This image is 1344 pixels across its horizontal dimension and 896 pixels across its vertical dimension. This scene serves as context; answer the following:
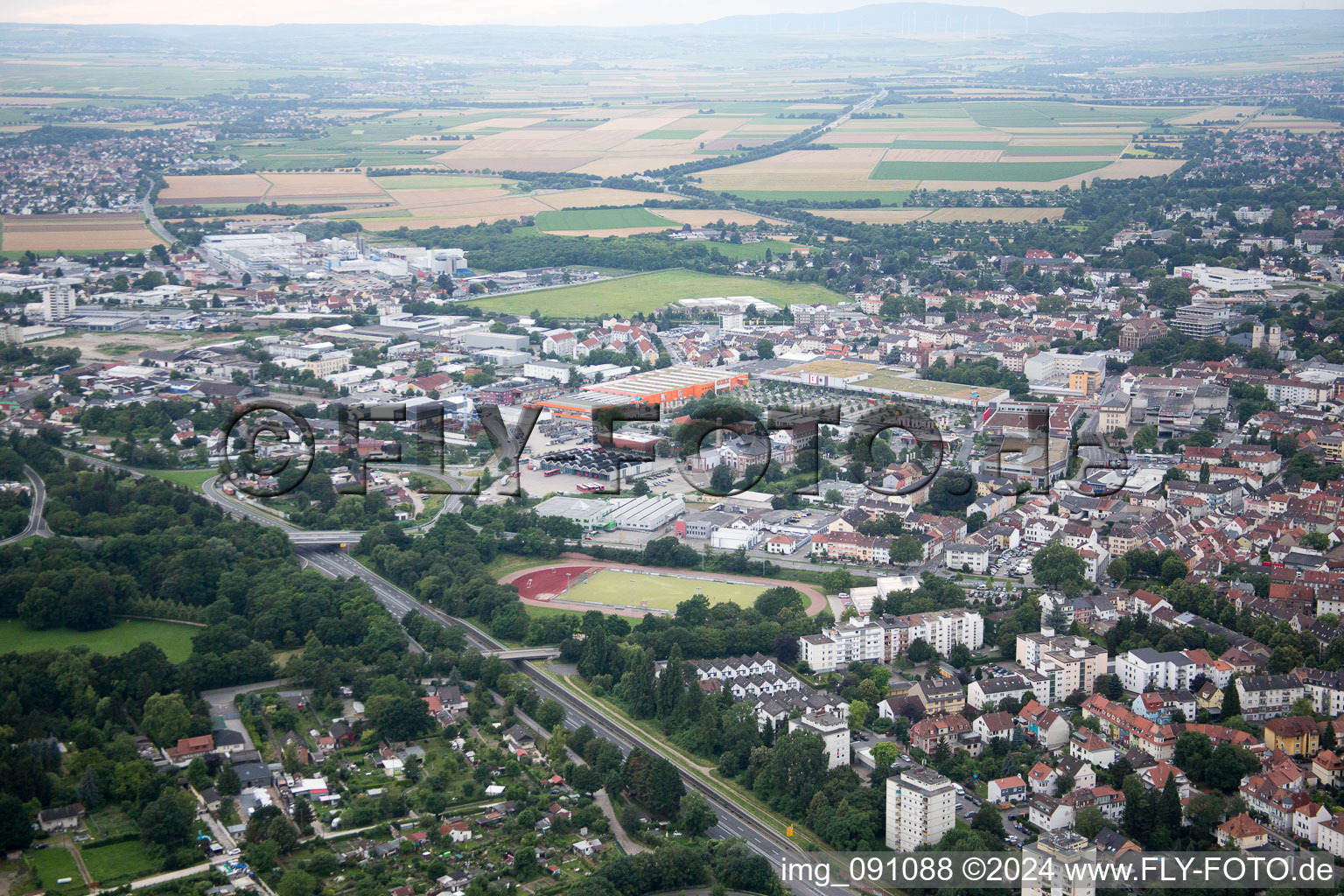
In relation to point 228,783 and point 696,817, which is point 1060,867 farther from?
point 228,783

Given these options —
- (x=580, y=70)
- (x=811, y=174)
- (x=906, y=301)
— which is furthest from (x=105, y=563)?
(x=580, y=70)

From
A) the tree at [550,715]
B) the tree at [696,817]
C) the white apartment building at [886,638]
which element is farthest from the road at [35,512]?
the tree at [696,817]

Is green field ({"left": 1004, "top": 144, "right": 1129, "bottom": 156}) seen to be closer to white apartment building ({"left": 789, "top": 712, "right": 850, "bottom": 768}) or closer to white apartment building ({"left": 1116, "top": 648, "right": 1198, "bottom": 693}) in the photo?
white apartment building ({"left": 1116, "top": 648, "right": 1198, "bottom": 693})

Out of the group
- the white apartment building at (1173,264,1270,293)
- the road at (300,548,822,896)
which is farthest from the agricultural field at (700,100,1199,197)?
the road at (300,548,822,896)

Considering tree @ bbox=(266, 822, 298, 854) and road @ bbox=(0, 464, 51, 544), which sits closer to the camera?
tree @ bbox=(266, 822, 298, 854)

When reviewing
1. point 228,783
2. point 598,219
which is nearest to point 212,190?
point 598,219

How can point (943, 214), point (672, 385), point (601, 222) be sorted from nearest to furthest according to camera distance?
point (672, 385), point (601, 222), point (943, 214)
